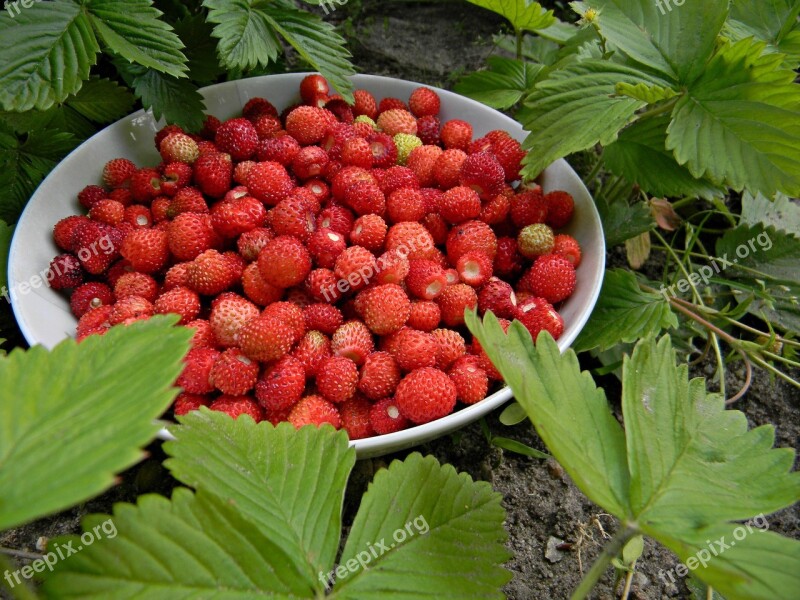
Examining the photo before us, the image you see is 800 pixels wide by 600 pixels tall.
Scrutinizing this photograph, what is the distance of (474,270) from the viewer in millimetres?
906

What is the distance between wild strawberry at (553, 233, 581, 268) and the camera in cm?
94

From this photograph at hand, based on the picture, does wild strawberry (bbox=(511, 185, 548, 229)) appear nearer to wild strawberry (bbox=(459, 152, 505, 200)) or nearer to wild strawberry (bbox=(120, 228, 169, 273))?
wild strawberry (bbox=(459, 152, 505, 200))

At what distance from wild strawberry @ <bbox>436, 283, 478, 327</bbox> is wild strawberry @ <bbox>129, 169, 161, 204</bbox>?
512mm

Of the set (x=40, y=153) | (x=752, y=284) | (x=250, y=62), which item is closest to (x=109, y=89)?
(x=40, y=153)

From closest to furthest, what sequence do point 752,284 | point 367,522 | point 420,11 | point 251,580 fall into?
point 251,580
point 367,522
point 752,284
point 420,11

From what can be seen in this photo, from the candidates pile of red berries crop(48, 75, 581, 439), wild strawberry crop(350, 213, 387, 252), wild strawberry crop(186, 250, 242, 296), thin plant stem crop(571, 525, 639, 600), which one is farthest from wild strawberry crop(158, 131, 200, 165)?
thin plant stem crop(571, 525, 639, 600)

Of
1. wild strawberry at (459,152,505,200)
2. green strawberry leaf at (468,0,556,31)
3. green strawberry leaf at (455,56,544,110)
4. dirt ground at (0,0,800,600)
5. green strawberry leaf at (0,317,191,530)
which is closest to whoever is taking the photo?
green strawberry leaf at (0,317,191,530)

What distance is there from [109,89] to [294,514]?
0.89m

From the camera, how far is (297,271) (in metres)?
0.85

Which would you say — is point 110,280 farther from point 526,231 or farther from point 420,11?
point 420,11

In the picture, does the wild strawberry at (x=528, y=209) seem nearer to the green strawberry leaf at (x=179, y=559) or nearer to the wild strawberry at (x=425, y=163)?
the wild strawberry at (x=425, y=163)

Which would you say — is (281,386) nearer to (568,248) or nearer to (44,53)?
(568,248)

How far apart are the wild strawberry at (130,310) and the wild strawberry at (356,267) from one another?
0.90ft

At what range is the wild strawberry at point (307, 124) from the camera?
1046 mm
